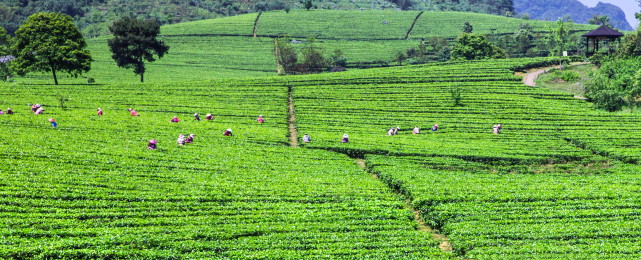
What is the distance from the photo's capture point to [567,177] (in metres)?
40.5

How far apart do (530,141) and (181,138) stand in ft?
97.5

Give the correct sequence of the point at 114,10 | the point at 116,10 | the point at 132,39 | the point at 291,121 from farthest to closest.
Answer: the point at 116,10 → the point at 114,10 → the point at 132,39 → the point at 291,121

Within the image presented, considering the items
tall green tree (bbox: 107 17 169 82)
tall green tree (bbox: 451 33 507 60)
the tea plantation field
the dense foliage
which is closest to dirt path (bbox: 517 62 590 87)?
the dense foliage

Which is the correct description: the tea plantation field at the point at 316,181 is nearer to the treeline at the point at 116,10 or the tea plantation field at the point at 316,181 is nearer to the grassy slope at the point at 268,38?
the grassy slope at the point at 268,38

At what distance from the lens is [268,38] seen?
461 ft

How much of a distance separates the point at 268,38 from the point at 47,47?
7291cm

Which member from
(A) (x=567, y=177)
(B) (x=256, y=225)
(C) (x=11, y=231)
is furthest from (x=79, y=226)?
(A) (x=567, y=177)

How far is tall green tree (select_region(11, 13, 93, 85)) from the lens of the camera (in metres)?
72.2

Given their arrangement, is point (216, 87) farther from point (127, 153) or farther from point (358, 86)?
point (127, 153)

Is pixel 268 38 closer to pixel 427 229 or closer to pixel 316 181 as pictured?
pixel 316 181

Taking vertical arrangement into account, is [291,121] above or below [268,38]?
below

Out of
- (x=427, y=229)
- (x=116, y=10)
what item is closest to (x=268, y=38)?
(x=116, y=10)

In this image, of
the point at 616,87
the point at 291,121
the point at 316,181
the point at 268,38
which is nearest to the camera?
the point at 316,181

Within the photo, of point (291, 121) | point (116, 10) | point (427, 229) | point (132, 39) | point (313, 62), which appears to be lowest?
point (427, 229)
